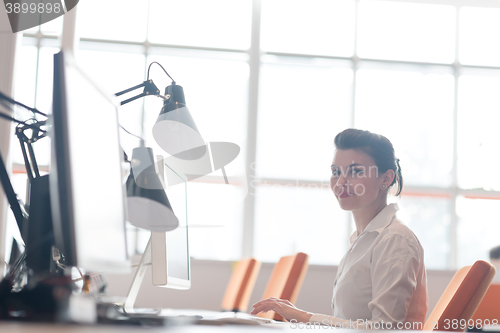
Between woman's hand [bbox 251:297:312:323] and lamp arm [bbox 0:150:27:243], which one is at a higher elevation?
lamp arm [bbox 0:150:27:243]

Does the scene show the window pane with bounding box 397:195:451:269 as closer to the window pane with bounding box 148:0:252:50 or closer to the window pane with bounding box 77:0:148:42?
the window pane with bounding box 148:0:252:50

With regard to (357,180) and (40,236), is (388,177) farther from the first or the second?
(40,236)

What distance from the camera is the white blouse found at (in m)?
1.49

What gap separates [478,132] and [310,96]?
1871mm

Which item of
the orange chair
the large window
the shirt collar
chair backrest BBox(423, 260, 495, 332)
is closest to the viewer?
chair backrest BBox(423, 260, 495, 332)

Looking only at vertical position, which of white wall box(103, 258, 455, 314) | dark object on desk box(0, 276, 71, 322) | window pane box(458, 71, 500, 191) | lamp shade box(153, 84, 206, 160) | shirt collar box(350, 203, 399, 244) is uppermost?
window pane box(458, 71, 500, 191)

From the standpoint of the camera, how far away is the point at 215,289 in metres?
4.84

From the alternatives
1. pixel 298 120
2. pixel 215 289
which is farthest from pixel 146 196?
pixel 298 120

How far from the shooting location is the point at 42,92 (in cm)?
522

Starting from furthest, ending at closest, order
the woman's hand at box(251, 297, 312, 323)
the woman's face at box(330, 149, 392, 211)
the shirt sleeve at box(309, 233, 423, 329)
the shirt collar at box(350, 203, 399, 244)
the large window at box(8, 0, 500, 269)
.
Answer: the large window at box(8, 0, 500, 269) < the woman's face at box(330, 149, 392, 211) < the shirt collar at box(350, 203, 399, 244) < the woman's hand at box(251, 297, 312, 323) < the shirt sleeve at box(309, 233, 423, 329)

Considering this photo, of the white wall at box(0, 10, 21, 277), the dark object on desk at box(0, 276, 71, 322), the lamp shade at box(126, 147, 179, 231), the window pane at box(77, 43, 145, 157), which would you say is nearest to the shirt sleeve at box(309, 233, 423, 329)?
the lamp shade at box(126, 147, 179, 231)

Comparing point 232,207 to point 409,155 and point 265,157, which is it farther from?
point 409,155

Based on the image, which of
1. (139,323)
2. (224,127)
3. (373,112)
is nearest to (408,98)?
(373,112)

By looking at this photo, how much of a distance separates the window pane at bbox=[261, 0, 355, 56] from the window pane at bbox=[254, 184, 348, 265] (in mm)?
1564
